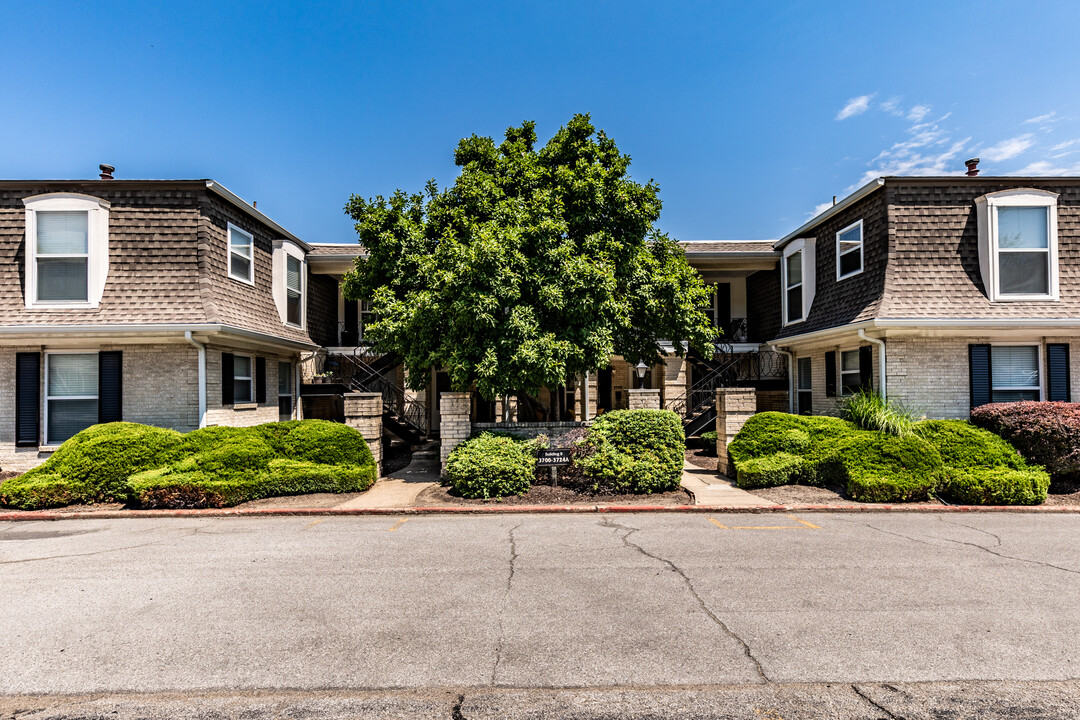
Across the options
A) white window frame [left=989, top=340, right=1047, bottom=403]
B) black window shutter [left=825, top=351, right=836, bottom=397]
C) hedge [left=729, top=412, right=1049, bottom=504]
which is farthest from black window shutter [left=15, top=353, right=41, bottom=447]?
white window frame [left=989, top=340, right=1047, bottom=403]

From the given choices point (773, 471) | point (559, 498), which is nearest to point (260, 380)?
point (559, 498)

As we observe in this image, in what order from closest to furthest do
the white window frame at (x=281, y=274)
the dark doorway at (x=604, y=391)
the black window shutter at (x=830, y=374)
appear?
the black window shutter at (x=830, y=374)
the white window frame at (x=281, y=274)
the dark doorway at (x=604, y=391)

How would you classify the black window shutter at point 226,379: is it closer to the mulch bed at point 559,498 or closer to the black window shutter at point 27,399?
the black window shutter at point 27,399

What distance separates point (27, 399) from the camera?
11.6 meters

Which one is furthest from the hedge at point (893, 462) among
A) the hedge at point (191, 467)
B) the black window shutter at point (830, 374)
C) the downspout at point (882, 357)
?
the hedge at point (191, 467)

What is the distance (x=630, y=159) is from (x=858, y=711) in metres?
10.8

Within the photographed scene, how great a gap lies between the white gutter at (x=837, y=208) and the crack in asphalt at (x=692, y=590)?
32.9 ft

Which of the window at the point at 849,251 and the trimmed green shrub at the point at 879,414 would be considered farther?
the window at the point at 849,251

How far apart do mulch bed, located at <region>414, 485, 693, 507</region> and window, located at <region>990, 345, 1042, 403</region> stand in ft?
25.4

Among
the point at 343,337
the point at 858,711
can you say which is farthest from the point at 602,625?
the point at 343,337

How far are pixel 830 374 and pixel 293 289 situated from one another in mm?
15169

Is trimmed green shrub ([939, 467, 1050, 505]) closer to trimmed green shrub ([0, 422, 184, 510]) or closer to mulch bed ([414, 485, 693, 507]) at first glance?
mulch bed ([414, 485, 693, 507])

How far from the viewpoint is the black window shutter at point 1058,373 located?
12.1m

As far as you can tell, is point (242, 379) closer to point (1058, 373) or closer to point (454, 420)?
point (454, 420)
